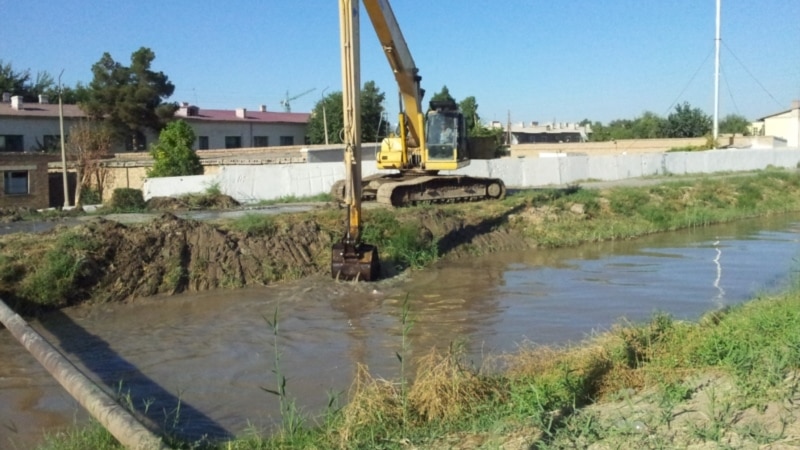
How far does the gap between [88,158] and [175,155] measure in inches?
418

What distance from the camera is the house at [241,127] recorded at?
5650cm

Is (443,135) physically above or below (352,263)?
above

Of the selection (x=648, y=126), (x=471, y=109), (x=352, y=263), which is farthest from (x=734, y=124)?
(x=352, y=263)

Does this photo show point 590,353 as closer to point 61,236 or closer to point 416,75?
point 61,236

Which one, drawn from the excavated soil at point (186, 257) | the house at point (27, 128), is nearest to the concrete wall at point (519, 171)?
the excavated soil at point (186, 257)

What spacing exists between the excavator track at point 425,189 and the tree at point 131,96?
3354cm

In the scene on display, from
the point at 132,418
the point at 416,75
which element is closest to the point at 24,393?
the point at 132,418

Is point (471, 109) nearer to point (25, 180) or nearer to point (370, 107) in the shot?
point (370, 107)

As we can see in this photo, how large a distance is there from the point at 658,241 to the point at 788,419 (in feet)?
57.6

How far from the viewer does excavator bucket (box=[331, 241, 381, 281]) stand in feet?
51.8

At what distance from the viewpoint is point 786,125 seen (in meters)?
70.2

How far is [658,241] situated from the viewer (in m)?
22.7

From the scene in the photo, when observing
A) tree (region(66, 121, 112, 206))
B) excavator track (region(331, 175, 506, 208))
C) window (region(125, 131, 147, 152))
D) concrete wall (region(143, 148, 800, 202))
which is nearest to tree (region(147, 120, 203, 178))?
concrete wall (region(143, 148, 800, 202))

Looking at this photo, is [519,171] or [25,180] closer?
[519,171]
